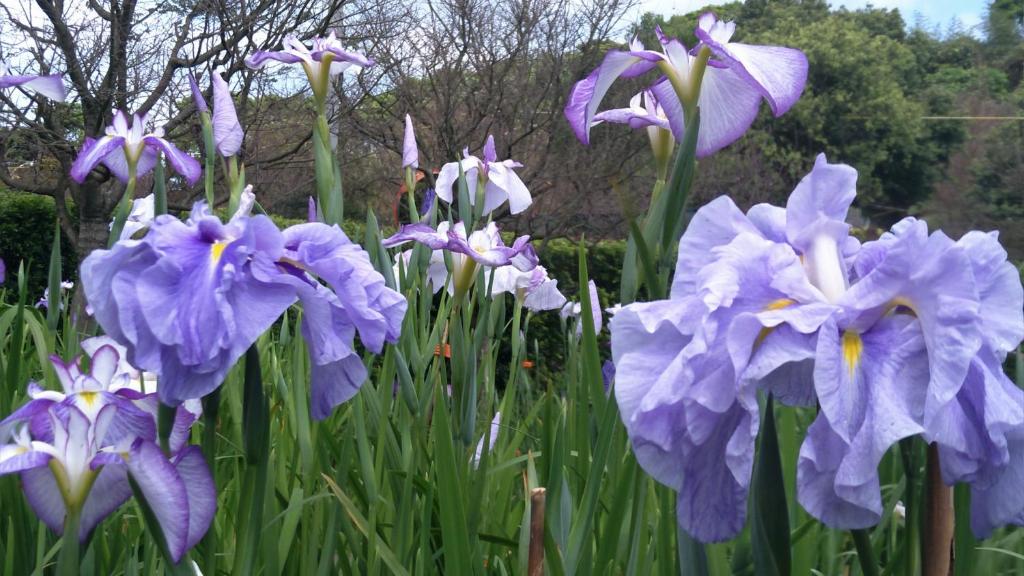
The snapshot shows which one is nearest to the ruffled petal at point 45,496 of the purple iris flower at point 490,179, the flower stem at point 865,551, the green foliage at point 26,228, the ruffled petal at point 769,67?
the flower stem at point 865,551

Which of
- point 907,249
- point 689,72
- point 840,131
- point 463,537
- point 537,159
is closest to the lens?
point 907,249

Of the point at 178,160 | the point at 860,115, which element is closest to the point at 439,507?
the point at 178,160

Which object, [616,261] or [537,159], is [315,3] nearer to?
[537,159]

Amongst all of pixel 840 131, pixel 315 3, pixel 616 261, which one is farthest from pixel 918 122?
pixel 315 3

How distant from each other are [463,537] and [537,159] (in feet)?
24.5

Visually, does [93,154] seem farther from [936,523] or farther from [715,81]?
[936,523]

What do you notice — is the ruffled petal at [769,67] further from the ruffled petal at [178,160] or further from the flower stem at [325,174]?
the ruffled petal at [178,160]

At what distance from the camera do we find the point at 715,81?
37.9 inches

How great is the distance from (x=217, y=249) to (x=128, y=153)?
1308 mm

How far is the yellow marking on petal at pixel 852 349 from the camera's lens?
0.49 metres

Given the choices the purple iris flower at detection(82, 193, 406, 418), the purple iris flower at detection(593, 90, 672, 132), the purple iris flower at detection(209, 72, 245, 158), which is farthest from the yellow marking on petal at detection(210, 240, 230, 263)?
the purple iris flower at detection(209, 72, 245, 158)

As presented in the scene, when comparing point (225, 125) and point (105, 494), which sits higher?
point (225, 125)

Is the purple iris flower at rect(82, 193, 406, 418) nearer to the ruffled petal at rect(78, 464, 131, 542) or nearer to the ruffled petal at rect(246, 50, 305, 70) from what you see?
the ruffled petal at rect(78, 464, 131, 542)

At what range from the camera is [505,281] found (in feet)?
7.54
